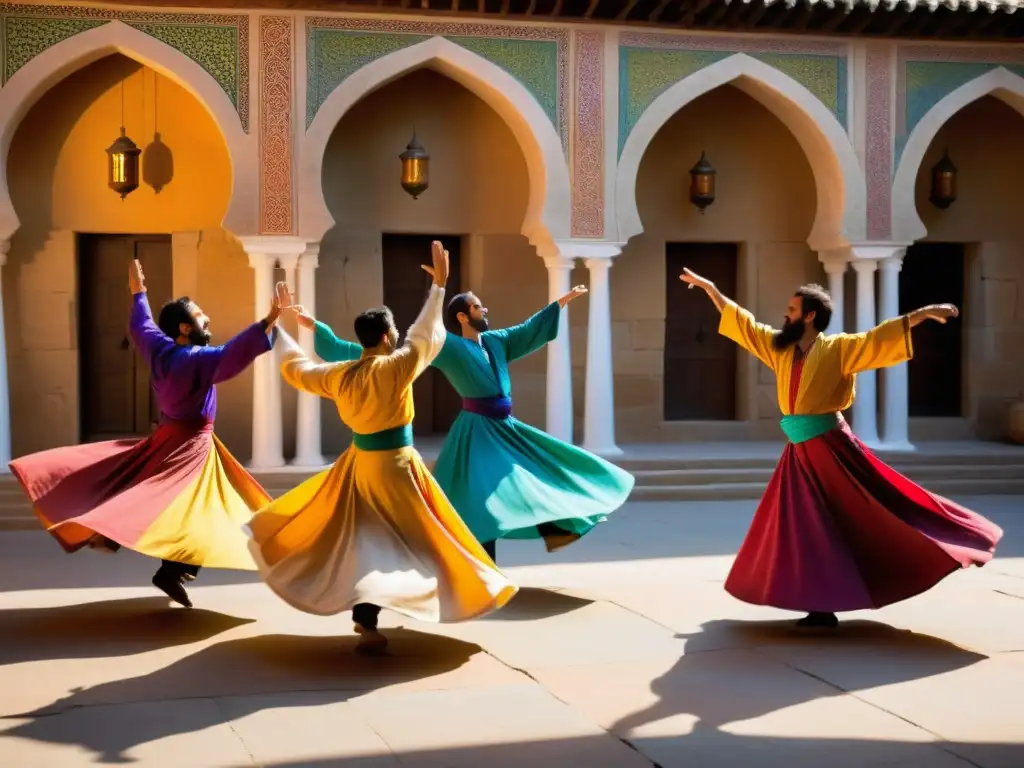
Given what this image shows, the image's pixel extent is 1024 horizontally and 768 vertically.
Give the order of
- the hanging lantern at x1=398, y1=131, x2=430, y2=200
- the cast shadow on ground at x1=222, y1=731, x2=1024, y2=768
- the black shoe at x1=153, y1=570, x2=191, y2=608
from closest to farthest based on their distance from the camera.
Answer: the cast shadow on ground at x1=222, y1=731, x2=1024, y2=768 < the black shoe at x1=153, y1=570, x2=191, y2=608 < the hanging lantern at x1=398, y1=131, x2=430, y2=200

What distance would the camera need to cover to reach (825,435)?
6344 mm

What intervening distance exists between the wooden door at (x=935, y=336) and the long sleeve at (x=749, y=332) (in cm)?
849

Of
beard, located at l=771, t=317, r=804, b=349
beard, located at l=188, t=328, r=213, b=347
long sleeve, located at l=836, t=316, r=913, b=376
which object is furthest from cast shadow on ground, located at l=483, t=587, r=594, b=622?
beard, located at l=188, t=328, r=213, b=347

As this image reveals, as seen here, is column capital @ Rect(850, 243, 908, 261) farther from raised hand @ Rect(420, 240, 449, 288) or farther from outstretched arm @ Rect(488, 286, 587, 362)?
raised hand @ Rect(420, 240, 449, 288)

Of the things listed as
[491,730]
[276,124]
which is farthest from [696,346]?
[491,730]

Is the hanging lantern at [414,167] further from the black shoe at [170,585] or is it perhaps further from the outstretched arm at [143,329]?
the black shoe at [170,585]

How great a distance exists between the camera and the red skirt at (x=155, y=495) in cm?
633

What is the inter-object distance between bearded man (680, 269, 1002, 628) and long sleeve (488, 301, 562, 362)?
1.52 meters

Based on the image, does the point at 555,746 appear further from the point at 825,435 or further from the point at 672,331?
the point at 672,331

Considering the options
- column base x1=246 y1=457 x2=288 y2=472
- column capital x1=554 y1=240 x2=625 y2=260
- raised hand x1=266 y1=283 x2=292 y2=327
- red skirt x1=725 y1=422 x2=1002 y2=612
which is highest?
column capital x1=554 y1=240 x2=625 y2=260

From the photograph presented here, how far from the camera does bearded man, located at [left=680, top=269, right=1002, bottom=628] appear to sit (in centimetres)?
605

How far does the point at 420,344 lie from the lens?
5820 millimetres

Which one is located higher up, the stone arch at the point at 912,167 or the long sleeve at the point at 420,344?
the stone arch at the point at 912,167

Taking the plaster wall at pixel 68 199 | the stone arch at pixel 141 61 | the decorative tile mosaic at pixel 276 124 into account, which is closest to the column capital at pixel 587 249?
the decorative tile mosaic at pixel 276 124
